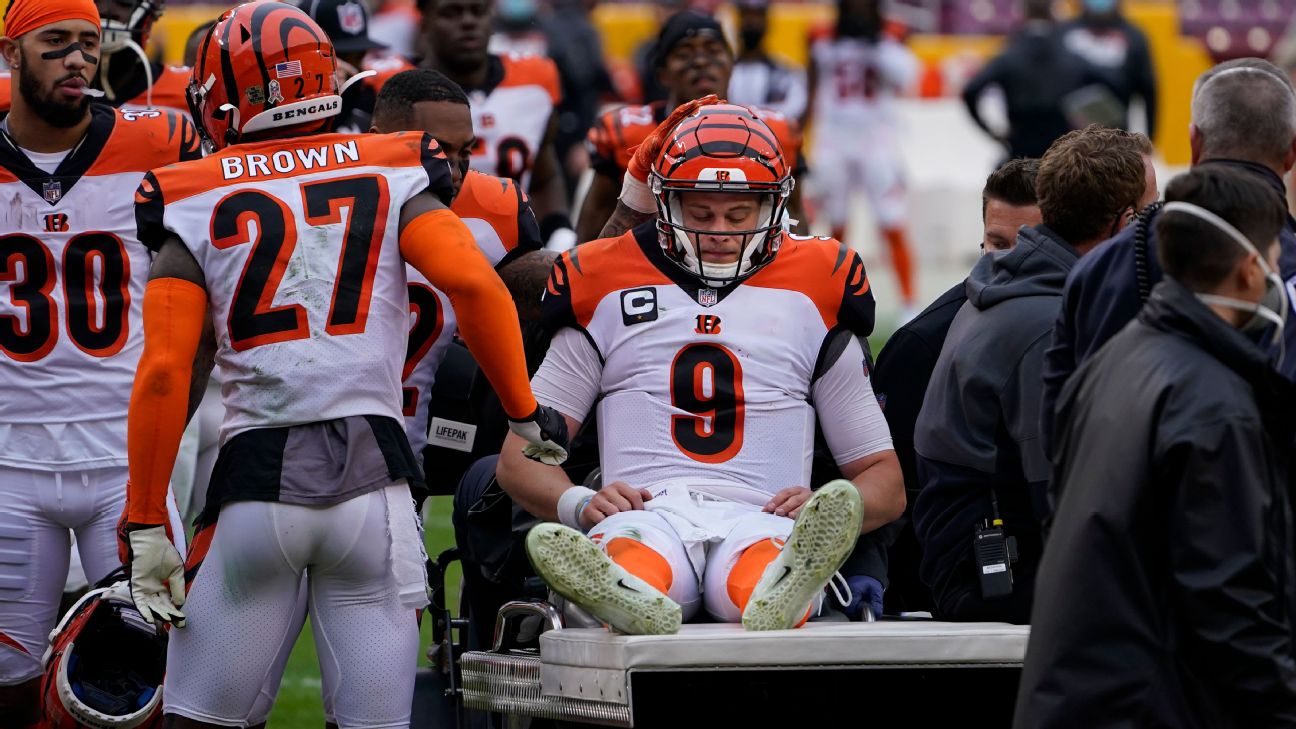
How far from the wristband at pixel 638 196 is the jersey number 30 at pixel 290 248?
3.85 feet

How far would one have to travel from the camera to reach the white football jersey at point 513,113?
24.0ft

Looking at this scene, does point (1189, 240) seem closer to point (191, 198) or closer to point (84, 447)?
point (191, 198)

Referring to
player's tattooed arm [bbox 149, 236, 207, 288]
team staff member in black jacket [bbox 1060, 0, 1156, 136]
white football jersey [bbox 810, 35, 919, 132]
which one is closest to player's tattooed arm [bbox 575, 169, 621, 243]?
player's tattooed arm [bbox 149, 236, 207, 288]

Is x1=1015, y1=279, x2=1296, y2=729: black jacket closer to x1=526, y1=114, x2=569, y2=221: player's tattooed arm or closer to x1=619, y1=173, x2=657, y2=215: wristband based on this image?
x1=619, y1=173, x2=657, y2=215: wristband

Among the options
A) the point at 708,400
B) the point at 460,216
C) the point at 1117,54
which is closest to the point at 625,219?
the point at 460,216

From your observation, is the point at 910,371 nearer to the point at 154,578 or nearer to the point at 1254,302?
the point at 1254,302

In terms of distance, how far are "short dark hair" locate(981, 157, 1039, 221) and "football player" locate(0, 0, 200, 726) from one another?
2.12m

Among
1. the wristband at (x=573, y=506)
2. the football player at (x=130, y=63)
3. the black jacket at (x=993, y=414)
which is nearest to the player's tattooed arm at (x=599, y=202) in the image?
the football player at (x=130, y=63)

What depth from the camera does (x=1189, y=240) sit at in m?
3.17

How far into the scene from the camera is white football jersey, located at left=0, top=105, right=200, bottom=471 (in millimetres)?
4906

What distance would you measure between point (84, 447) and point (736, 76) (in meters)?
6.81

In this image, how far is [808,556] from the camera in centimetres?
393

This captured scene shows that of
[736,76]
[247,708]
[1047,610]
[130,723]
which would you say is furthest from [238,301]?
[736,76]

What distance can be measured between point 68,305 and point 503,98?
275 centimetres
